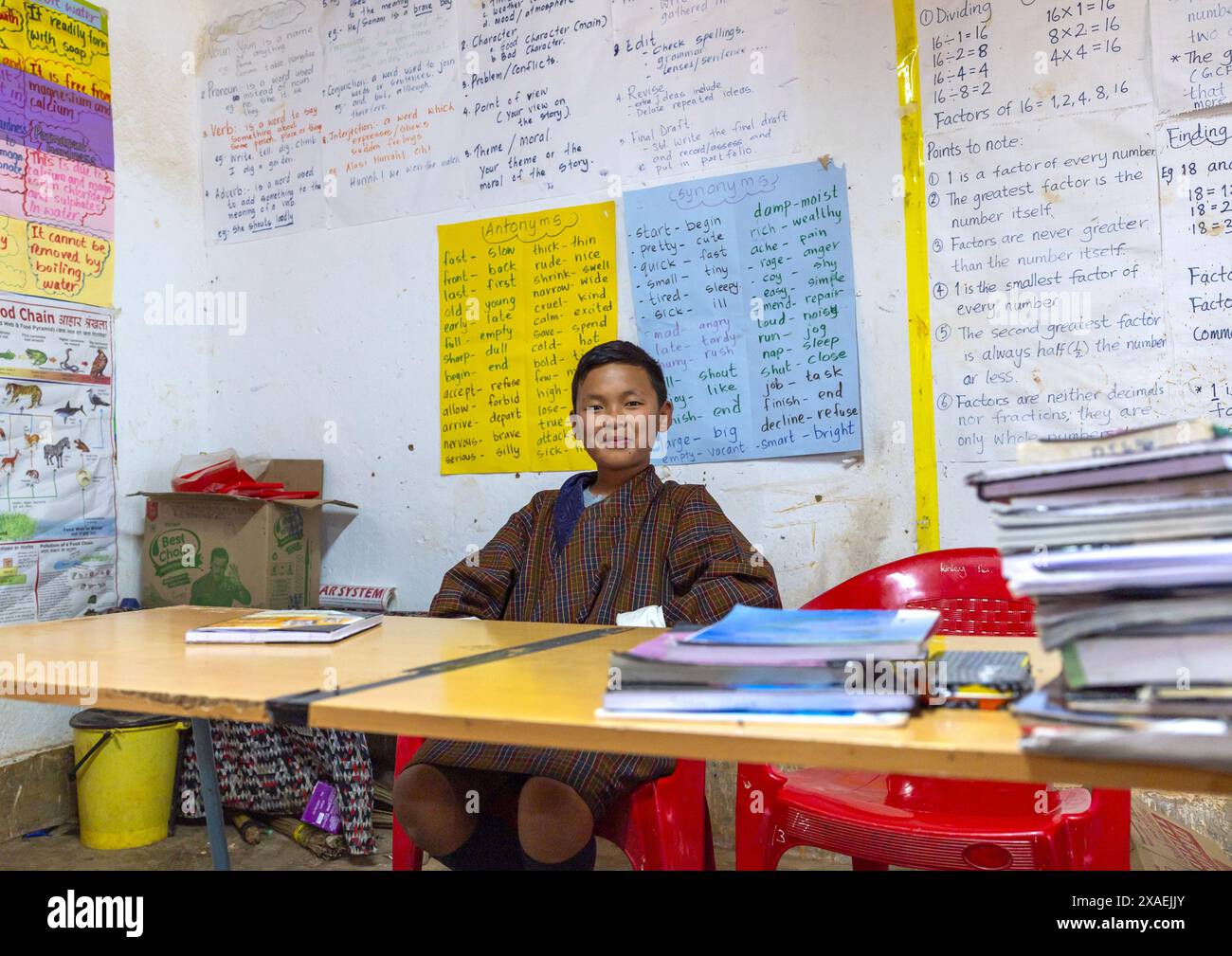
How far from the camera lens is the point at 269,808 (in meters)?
2.99

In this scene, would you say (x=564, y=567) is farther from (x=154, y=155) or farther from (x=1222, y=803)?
(x=154, y=155)

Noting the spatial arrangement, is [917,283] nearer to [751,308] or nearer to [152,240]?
[751,308]

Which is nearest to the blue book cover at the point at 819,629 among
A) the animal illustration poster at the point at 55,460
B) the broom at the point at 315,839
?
the broom at the point at 315,839

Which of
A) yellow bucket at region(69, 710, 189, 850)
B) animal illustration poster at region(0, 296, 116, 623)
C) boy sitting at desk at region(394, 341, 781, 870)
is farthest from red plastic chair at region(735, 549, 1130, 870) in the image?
animal illustration poster at region(0, 296, 116, 623)

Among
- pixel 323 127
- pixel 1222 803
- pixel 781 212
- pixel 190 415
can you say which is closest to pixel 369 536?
pixel 190 415

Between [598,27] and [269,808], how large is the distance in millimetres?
2435

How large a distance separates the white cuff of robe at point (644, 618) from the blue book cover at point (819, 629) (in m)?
0.66

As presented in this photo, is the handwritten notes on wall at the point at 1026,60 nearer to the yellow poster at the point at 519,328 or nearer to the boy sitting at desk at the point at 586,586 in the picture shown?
the yellow poster at the point at 519,328

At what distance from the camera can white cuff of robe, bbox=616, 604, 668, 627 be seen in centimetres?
178

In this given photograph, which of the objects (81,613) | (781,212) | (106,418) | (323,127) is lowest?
(81,613)

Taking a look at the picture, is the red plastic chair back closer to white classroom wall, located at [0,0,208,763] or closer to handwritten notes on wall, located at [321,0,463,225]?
handwritten notes on wall, located at [321,0,463,225]

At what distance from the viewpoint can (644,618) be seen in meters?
1.79

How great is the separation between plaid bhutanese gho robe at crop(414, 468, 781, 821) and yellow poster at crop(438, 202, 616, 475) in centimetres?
89

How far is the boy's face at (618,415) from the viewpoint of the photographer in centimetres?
219
